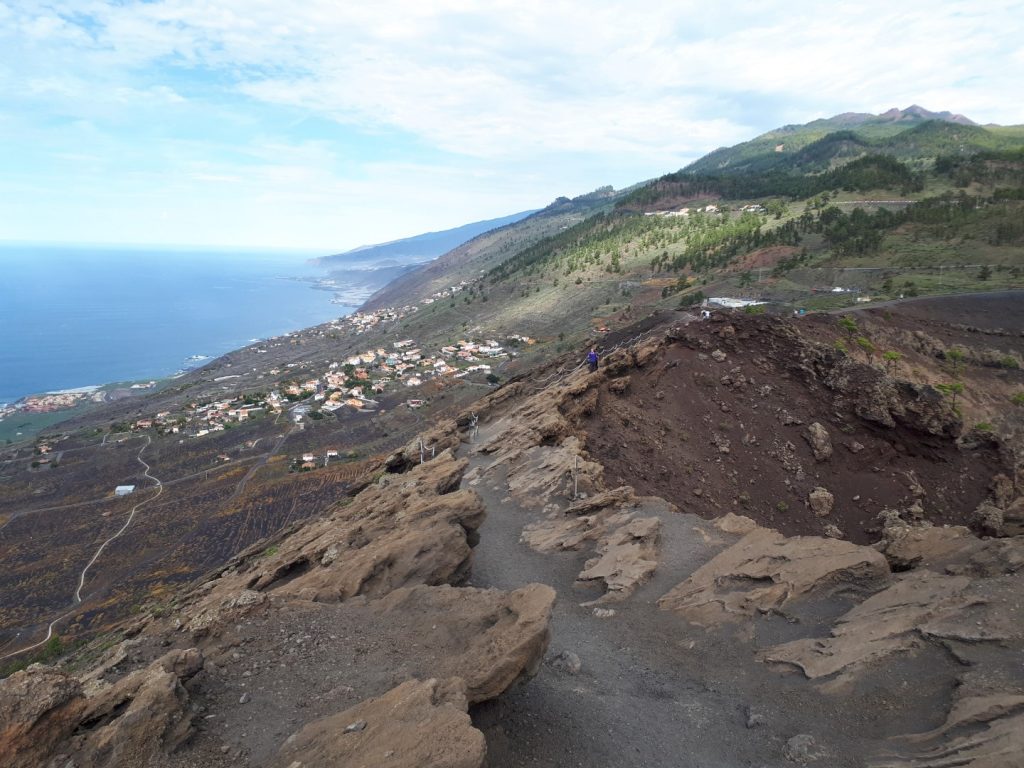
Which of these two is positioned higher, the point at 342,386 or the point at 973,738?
the point at 973,738

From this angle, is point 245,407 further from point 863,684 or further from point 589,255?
point 863,684

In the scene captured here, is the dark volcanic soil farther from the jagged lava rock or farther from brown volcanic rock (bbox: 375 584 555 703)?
brown volcanic rock (bbox: 375 584 555 703)

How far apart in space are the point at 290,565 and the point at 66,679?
837cm

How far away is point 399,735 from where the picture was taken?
228 inches

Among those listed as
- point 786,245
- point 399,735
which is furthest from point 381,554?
point 786,245

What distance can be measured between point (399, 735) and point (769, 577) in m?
9.37

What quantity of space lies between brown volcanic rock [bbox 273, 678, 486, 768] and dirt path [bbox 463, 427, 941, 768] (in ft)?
4.46

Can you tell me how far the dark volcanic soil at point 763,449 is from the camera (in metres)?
17.8

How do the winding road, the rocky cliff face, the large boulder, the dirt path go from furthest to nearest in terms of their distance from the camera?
the winding road < the large boulder < the dirt path < the rocky cliff face

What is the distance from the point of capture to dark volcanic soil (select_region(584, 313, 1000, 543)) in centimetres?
1781

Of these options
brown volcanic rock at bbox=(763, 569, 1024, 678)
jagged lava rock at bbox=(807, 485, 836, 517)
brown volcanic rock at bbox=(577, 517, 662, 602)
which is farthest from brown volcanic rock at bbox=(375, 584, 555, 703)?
jagged lava rock at bbox=(807, 485, 836, 517)

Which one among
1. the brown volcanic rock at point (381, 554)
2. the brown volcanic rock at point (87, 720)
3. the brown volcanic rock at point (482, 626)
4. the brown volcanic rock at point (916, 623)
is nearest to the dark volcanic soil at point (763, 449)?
the brown volcanic rock at point (381, 554)

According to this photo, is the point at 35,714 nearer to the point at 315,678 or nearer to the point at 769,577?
the point at 315,678

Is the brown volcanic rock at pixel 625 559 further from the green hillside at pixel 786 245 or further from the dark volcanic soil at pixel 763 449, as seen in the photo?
the green hillside at pixel 786 245
